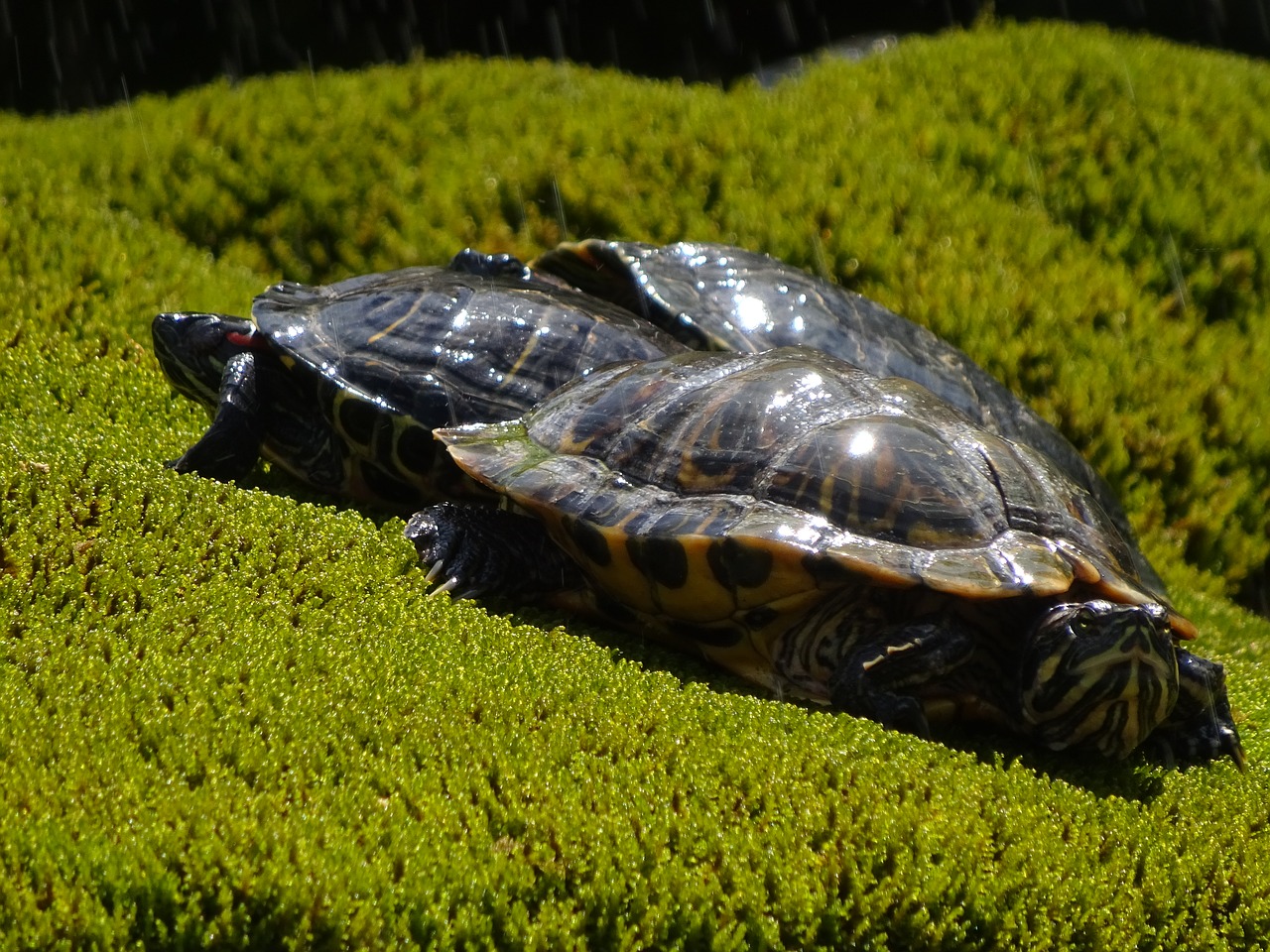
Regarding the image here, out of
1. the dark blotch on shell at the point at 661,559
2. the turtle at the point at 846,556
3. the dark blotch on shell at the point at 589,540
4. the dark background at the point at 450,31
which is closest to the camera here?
the turtle at the point at 846,556

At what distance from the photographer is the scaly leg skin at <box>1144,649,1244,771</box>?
4.80 metres

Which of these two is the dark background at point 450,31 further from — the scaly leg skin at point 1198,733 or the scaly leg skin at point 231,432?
the scaly leg skin at point 1198,733

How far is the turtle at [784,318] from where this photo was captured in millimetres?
6500

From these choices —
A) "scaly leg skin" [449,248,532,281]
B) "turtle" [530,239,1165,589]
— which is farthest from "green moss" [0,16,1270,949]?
"scaly leg skin" [449,248,532,281]

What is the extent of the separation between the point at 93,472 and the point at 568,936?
3.19 metres

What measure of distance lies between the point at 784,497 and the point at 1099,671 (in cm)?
120

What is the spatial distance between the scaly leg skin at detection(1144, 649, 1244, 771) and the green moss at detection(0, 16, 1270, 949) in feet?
0.45

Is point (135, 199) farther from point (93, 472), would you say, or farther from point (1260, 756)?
point (1260, 756)

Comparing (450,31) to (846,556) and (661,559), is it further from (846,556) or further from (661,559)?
(846,556)

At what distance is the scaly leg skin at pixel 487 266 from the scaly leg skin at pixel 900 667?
11.0ft

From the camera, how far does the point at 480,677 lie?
4.25 metres

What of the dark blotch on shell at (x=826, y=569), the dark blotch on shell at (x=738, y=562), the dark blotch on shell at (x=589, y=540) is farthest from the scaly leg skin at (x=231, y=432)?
the dark blotch on shell at (x=826, y=569)

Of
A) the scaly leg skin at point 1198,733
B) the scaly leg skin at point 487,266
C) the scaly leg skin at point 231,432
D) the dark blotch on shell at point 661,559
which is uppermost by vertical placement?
the scaly leg skin at point 487,266

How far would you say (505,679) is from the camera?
427cm
